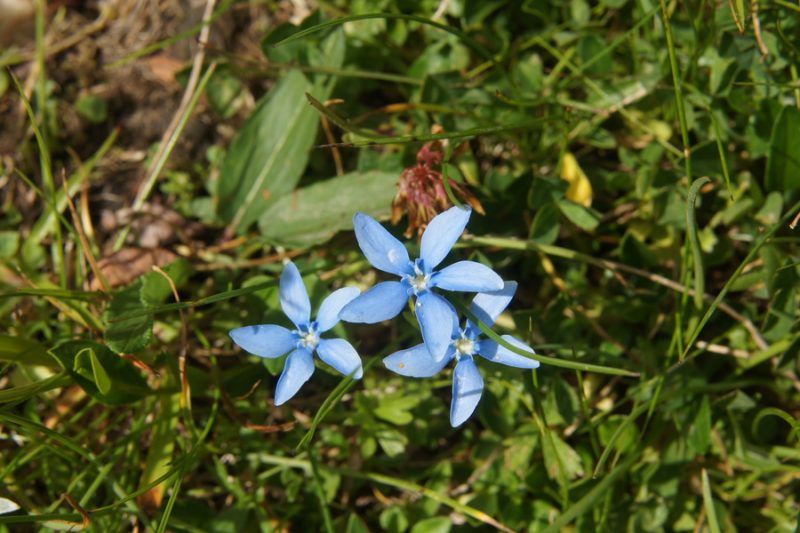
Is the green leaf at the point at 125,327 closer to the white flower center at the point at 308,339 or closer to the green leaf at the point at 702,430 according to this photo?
the white flower center at the point at 308,339

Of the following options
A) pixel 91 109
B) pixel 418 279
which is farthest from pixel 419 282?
pixel 91 109

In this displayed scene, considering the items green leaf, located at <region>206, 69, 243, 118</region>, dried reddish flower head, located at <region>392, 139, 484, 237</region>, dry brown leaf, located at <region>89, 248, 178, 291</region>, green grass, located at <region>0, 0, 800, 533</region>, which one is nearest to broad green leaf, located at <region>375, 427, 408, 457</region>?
green grass, located at <region>0, 0, 800, 533</region>

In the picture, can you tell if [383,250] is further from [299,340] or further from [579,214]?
[579,214]

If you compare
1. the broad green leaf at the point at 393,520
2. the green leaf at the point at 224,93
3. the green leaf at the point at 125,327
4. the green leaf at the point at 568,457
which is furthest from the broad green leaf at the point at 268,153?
the green leaf at the point at 568,457

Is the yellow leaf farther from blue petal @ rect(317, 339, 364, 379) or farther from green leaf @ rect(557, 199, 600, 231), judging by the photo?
blue petal @ rect(317, 339, 364, 379)

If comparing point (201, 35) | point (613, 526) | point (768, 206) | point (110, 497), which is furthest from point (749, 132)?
point (110, 497)

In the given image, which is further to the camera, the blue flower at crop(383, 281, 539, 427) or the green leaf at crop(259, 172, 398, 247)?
the green leaf at crop(259, 172, 398, 247)

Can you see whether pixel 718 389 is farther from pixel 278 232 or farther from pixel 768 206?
pixel 278 232
